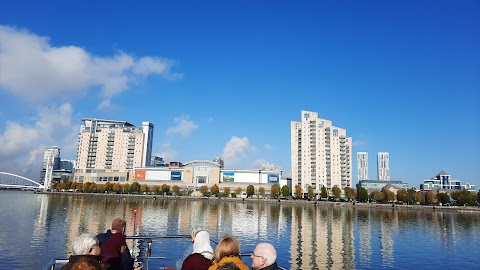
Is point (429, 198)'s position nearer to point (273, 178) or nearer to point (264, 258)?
point (273, 178)

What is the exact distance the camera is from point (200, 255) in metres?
5.35

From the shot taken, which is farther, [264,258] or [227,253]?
[264,258]

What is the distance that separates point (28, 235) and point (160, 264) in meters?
17.3

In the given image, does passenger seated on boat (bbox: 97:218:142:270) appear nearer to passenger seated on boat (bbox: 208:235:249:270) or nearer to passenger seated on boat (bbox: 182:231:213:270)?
passenger seated on boat (bbox: 182:231:213:270)

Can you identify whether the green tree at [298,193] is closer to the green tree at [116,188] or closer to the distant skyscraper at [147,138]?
the green tree at [116,188]

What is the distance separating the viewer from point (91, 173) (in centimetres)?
15875

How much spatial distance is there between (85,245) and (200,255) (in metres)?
1.77

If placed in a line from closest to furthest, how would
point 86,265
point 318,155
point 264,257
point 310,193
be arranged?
point 86,265 < point 264,257 < point 310,193 < point 318,155

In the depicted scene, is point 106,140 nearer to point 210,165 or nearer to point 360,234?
point 210,165

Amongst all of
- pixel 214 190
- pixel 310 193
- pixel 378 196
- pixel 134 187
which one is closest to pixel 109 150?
pixel 134 187

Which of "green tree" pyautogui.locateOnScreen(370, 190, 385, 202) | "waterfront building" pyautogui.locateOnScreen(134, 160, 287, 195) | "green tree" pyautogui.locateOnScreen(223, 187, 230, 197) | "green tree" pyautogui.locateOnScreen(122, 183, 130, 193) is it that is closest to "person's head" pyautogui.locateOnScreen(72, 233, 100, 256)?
"green tree" pyautogui.locateOnScreen(370, 190, 385, 202)

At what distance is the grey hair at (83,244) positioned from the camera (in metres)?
4.83

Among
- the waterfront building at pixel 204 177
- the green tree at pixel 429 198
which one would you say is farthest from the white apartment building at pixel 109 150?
the green tree at pixel 429 198

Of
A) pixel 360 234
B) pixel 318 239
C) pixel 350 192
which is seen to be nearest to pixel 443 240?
pixel 360 234
